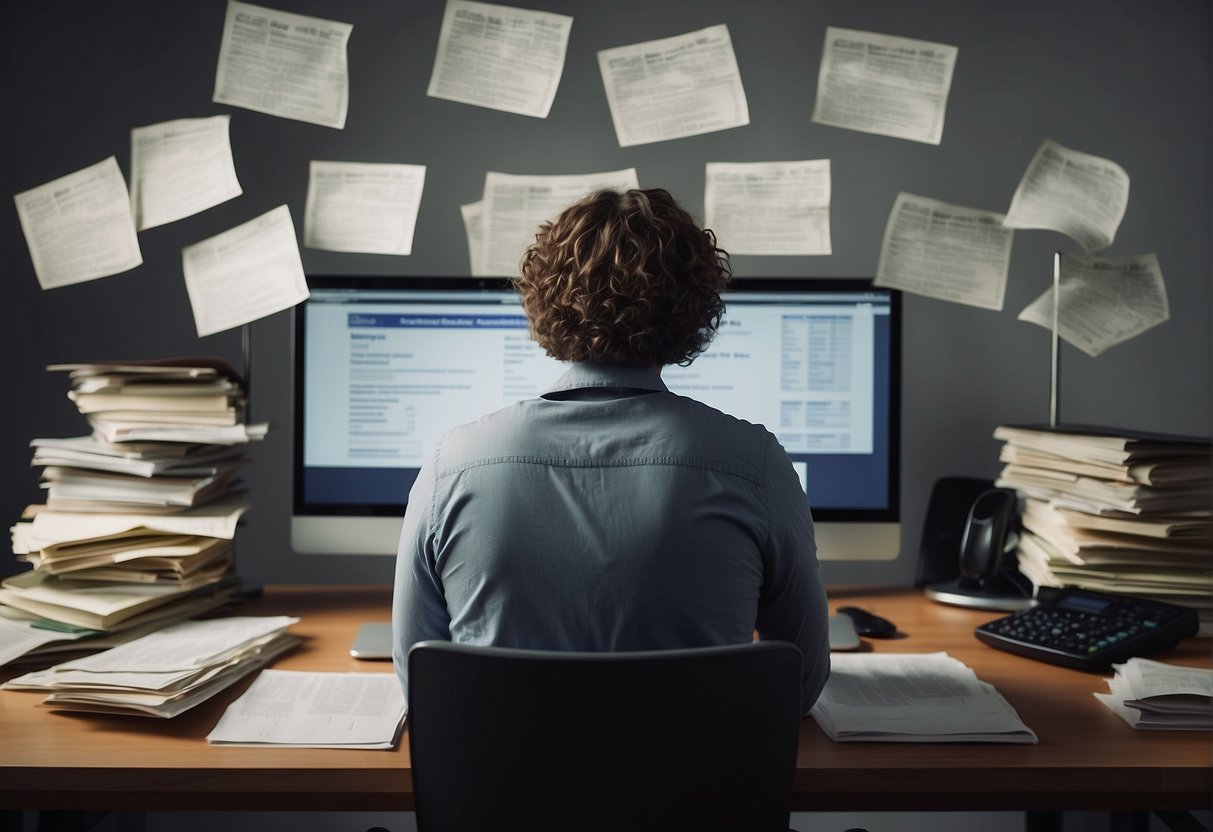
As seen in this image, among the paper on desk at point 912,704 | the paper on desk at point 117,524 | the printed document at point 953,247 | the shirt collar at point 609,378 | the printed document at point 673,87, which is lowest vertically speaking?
the paper on desk at point 912,704

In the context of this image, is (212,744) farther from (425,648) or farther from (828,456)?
(828,456)

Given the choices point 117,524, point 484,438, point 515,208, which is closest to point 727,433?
point 484,438

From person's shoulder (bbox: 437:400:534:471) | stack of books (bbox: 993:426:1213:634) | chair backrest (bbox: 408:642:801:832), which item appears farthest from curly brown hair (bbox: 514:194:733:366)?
stack of books (bbox: 993:426:1213:634)

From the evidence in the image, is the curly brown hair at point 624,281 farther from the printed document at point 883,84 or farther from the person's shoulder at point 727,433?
the printed document at point 883,84

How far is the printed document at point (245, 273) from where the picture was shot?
1.40 m

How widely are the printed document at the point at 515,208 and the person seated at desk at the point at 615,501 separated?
1.72 ft

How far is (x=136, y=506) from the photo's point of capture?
4.26 feet

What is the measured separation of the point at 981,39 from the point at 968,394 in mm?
625

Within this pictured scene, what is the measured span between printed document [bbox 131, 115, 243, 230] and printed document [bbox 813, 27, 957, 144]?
3.05ft

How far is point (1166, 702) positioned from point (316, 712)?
882 mm

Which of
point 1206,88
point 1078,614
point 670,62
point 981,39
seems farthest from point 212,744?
point 1206,88

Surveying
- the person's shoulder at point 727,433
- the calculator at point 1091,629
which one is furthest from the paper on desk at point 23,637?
the calculator at point 1091,629

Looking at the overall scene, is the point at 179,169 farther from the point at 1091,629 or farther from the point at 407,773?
the point at 1091,629

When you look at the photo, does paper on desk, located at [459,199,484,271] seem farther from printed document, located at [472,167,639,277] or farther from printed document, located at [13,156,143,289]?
printed document, located at [13,156,143,289]
